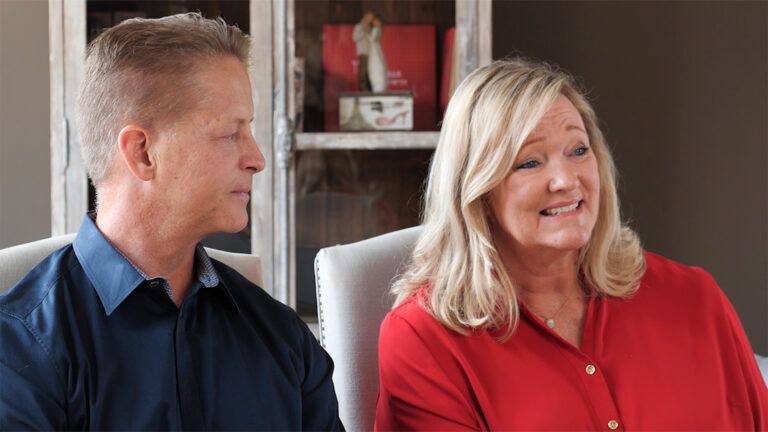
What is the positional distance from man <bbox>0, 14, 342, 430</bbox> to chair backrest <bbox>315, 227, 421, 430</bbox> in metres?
0.38

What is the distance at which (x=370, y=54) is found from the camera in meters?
2.68

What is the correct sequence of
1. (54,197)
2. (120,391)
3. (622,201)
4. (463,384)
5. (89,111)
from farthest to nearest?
(622,201), (54,197), (463,384), (89,111), (120,391)

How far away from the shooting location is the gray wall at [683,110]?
9.63 feet

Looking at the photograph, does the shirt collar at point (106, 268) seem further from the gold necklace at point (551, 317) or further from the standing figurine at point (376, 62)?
the standing figurine at point (376, 62)

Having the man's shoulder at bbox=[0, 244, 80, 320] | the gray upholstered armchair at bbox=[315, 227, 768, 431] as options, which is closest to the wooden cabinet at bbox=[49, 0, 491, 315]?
the gray upholstered armchair at bbox=[315, 227, 768, 431]

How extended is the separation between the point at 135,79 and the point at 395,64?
1464mm

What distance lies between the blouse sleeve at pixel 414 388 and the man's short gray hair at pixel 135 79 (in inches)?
22.2

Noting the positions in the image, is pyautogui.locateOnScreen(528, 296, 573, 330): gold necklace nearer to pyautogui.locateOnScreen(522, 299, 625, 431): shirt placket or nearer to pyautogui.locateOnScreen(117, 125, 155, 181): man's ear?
pyautogui.locateOnScreen(522, 299, 625, 431): shirt placket

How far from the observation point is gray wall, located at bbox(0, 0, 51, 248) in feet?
9.71

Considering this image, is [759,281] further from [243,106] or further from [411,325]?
[243,106]

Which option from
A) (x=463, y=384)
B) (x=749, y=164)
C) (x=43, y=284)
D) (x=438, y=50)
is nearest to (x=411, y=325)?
(x=463, y=384)

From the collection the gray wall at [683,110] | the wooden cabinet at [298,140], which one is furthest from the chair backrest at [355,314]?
the gray wall at [683,110]

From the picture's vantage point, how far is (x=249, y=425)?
50.4 inches

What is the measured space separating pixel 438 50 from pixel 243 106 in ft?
4.67
